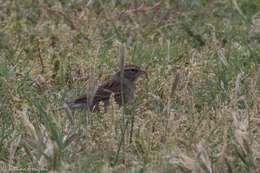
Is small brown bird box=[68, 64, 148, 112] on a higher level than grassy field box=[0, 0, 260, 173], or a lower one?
lower

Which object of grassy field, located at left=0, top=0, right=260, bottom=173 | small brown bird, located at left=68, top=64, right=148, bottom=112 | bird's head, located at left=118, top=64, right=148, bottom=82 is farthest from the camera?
bird's head, located at left=118, top=64, right=148, bottom=82

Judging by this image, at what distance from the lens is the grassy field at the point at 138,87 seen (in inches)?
165

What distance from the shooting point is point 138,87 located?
6.96m

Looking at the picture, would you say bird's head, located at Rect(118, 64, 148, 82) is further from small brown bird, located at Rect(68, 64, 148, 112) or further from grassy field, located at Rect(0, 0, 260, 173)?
grassy field, located at Rect(0, 0, 260, 173)

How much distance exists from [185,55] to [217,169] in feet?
12.6

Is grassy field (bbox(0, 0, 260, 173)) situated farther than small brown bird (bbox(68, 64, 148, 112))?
No

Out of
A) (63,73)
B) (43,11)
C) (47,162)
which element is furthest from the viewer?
(43,11)

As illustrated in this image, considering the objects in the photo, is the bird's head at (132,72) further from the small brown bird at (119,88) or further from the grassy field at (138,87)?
the grassy field at (138,87)

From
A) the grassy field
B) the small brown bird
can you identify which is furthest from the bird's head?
the grassy field

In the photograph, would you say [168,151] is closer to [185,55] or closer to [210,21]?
[185,55]

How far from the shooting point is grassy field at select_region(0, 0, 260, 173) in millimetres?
4188

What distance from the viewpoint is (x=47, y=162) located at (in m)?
4.02

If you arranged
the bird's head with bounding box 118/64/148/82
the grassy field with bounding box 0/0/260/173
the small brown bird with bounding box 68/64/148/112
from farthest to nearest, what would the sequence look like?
1. the bird's head with bounding box 118/64/148/82
2. the small brown bird with bounding box 68/64/148/112
3. the grassy field with bounding box 0/0/260/173

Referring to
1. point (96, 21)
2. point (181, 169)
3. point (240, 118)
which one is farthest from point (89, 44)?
point (181, 169)
